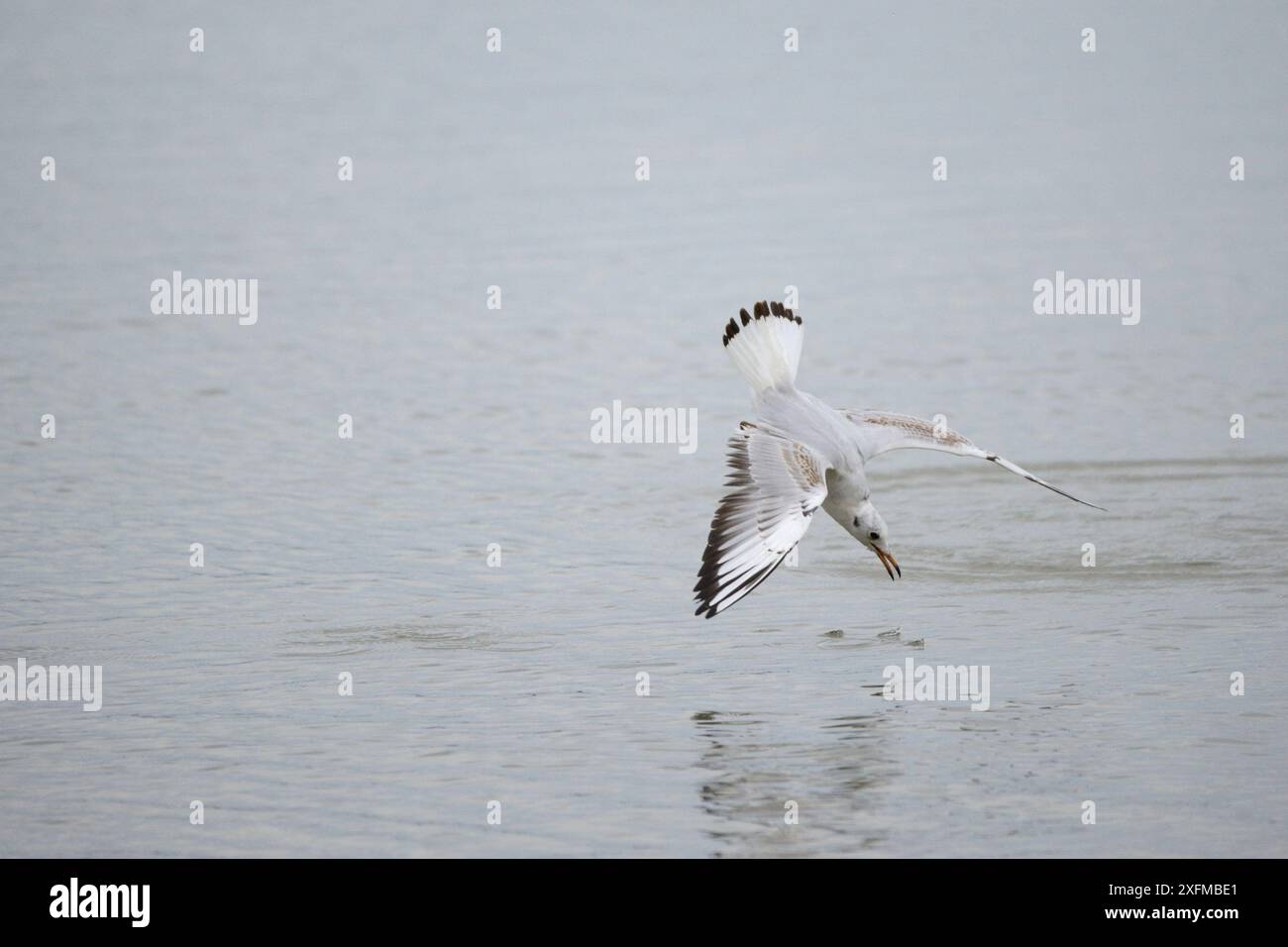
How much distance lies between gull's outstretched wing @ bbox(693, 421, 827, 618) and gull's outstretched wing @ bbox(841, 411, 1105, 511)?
25.1 inches

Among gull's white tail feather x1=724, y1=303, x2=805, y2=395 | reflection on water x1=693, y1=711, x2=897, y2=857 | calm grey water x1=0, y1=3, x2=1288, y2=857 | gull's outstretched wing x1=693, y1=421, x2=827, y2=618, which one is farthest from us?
gull's white tail feather x1=724, y1=303, x2=805, y2=395

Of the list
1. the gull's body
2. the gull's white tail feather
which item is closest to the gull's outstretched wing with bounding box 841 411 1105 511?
the gull's body

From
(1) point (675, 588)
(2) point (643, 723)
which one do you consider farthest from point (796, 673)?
(1) point (675, 588)

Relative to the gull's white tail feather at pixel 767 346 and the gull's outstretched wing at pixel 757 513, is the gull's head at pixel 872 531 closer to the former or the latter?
the gull's outstretched wing at pixel 757 513

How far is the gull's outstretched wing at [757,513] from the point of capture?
34.1 feet

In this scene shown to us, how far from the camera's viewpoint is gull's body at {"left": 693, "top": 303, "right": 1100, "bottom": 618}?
417 inches

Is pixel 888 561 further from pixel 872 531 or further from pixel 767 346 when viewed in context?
pixel 767 346

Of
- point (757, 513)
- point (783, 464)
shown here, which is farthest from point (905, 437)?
point (757, 513)

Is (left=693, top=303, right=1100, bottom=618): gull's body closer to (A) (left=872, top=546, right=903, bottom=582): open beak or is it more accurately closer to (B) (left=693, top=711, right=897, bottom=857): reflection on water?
(A) (left=872, top=546, right=903, bottom=582): open beak

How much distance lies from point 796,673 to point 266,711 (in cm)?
286

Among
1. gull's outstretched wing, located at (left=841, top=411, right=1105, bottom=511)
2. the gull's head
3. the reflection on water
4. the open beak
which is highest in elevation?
gull's outstretched wing, located at (left=841, top=411, right=1105, bottom=511)

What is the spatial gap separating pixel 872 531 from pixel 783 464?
1.00 metres

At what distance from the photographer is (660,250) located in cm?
2523

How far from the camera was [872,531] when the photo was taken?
12117 millimetres
